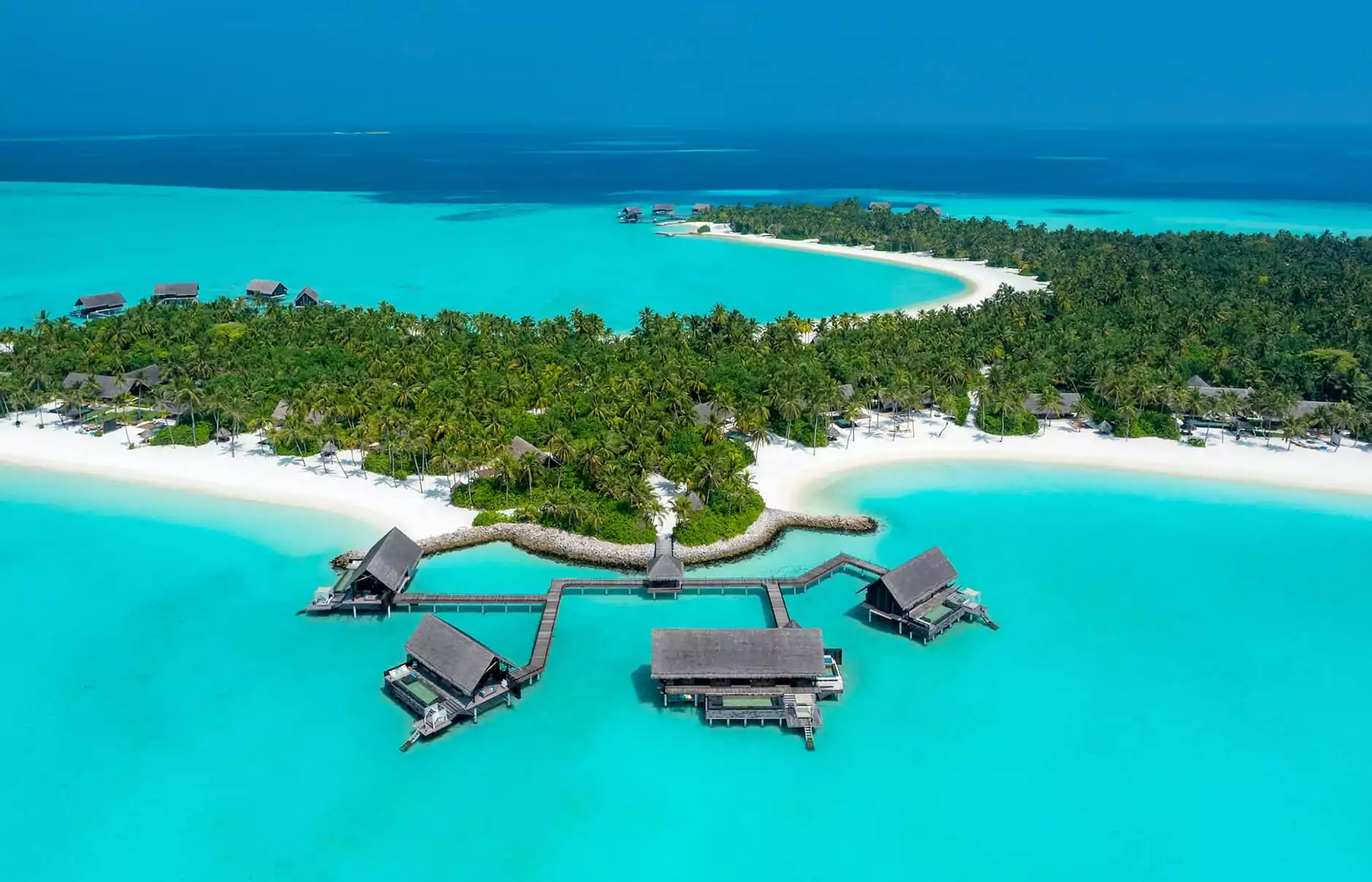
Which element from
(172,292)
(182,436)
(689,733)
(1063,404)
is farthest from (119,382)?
(1063,404)

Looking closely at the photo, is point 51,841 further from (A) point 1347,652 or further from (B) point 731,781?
(A) point 1347,652

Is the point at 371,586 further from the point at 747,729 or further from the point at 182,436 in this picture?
the point at 182,436

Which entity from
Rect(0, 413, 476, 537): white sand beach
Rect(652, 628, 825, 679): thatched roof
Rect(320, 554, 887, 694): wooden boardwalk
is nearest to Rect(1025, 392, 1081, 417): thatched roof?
Rect(320, 554, 887, 694): wooden boardwalk

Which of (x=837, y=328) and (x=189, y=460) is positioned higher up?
(x=837, y=328)

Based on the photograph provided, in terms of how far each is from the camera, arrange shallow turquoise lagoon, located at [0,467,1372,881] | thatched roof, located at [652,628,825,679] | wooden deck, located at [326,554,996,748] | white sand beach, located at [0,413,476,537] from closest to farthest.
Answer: shallow turquoise lagoon, located at [0,467,1372,881] → thatched roof, located at [652,628,825,679] → wooden deck, located at [326,554,996,748] → white sand beach, located at [0,413,476,537]

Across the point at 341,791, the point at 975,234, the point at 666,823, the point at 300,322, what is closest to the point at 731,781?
the point at 666,823

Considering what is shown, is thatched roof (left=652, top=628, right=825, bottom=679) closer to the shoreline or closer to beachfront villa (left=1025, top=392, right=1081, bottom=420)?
beachfront villa (left=1025, top=392, right=1081, bottom=420)
